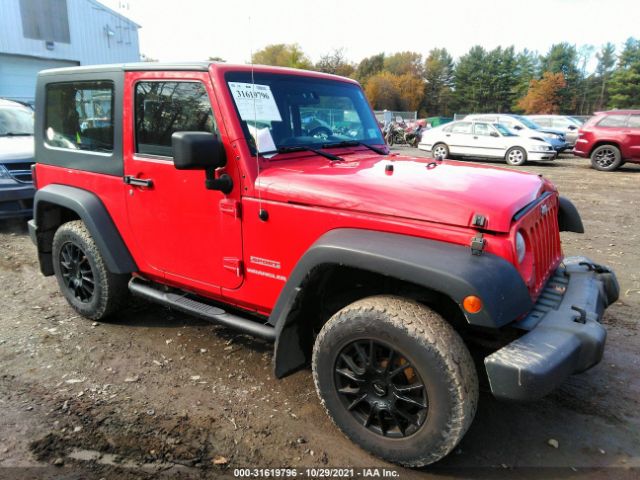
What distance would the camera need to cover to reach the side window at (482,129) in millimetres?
16219

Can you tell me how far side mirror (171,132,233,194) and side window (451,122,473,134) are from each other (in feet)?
50.4

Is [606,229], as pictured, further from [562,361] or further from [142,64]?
[142,64]

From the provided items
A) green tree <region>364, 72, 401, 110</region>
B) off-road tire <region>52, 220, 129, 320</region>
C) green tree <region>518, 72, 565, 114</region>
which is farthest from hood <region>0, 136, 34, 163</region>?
green tree <region>518, 72, 565, 114</region>

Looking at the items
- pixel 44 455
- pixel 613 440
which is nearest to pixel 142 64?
pixel 44 455

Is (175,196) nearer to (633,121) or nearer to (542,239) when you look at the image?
(542,239)

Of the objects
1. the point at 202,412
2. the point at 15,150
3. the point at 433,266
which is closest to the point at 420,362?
the point at 433,266

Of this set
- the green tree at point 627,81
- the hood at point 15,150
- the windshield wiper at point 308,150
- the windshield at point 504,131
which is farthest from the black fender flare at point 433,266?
the green tree at point 627,81

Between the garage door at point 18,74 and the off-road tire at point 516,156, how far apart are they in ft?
64.7

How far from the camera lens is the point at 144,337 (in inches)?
152

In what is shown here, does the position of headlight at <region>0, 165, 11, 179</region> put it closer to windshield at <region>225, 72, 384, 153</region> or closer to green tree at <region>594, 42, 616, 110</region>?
windshield at <region>225, 72, 384, 153</region>

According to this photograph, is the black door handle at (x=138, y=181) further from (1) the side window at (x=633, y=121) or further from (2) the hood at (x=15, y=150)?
(1) the side window at (x=633, y=121)

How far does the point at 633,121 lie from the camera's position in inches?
536

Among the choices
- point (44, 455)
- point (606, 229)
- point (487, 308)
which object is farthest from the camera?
point (606, 229)

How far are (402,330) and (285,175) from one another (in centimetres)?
111
